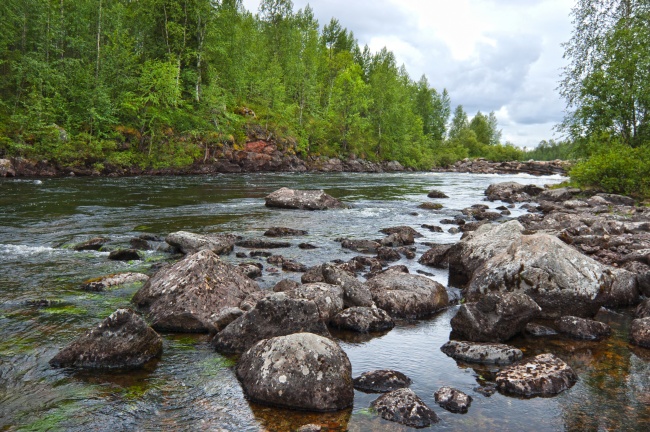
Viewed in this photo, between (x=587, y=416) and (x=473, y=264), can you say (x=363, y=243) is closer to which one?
(x=473, y=264)

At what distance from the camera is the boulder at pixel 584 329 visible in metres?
7.66

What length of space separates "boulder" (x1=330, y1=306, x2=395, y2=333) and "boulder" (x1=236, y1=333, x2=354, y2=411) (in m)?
2.09

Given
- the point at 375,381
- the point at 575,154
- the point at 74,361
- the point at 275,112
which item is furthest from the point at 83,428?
the point at 275,112

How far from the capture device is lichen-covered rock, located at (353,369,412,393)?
5.73 m

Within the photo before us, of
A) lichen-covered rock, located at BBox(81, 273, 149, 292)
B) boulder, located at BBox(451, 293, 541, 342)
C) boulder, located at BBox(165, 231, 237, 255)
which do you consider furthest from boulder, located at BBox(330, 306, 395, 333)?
boulder, located at BBox(165, 231, 237, 255)

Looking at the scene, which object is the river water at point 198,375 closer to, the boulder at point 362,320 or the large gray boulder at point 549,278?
A: the boulder at point 362,320

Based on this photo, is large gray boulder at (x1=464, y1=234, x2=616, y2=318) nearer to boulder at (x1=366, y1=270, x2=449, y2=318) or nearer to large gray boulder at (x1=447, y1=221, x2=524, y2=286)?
boulder at (x1=366, y1=270, x2=449, y2=318)

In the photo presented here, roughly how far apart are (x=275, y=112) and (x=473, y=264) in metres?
53.0

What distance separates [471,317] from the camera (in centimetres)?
757

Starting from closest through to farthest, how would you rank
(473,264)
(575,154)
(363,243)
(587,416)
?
1. (587,416)
2. (473,264)
3. (363,243)
4. (575,154)

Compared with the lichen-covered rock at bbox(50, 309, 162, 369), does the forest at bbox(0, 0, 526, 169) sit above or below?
above

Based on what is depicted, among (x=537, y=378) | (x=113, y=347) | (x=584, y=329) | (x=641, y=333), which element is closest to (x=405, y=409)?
(x=537, y=378)

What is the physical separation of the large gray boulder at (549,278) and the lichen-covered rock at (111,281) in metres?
7.35

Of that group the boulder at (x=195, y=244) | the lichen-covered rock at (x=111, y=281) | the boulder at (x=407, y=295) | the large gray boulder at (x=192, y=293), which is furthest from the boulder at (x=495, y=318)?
the boulder at (x=195, y=244)
